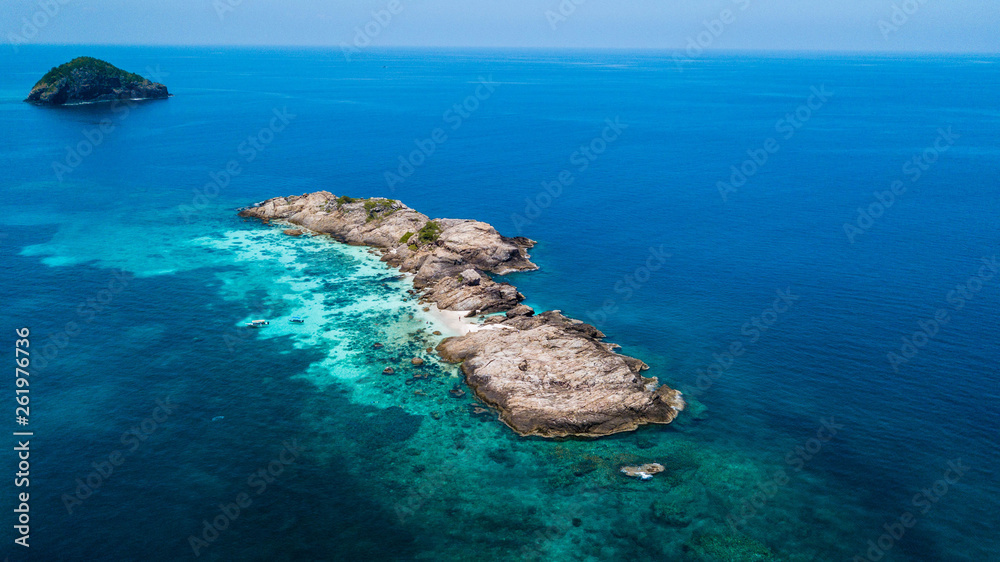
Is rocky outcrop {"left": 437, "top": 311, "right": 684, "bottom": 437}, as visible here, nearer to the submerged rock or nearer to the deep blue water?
the deep blue water

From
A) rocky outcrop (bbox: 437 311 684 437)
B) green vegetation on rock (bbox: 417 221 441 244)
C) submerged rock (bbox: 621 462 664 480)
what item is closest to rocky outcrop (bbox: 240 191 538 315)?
green vegetation on rock (bbox: 417 221 441 244)

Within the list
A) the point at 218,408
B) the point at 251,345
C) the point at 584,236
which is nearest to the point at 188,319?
the point at 251,345

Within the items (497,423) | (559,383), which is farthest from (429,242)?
(497,423)

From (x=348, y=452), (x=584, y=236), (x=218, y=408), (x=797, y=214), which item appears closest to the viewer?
(x=348, y=452)

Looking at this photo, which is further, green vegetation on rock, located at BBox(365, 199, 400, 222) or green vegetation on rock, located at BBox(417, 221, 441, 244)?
green vegetation on rock, located at BBox(365, 199, 400, 222)

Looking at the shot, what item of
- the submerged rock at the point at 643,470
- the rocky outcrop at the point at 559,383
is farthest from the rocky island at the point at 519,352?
the submerged rock at the point at 643,470

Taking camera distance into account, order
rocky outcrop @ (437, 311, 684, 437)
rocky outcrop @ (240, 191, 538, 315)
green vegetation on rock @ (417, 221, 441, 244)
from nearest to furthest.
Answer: rocky outcrop @ (437, 311, 684, 437) → rocky outcrop @ (240, 191, 538, 315) → green vegetation on rock @ (417, 221, 441, 244)

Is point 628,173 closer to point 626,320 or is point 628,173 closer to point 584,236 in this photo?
point 584,236

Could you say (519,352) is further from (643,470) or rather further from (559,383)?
(643,470)

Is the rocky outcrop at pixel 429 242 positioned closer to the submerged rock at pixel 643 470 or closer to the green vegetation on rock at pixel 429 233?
the green vegetation on rock at pixel 429 233
